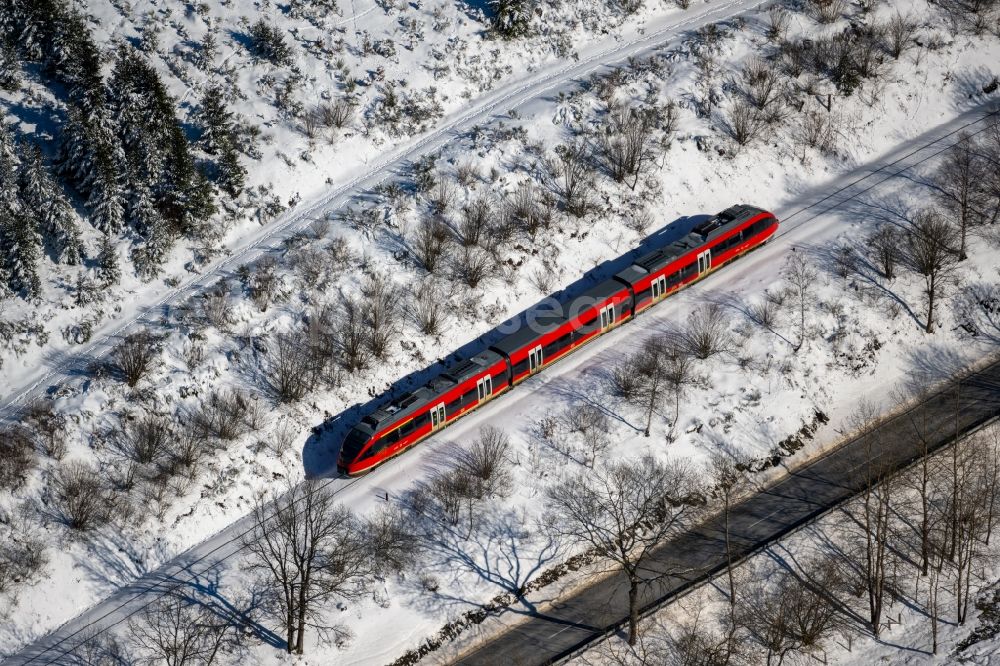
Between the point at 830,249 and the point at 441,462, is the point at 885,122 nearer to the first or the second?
the point at 830,249

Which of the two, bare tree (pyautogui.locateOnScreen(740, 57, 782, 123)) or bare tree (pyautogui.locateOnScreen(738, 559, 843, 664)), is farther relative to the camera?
bare tree (pyautogui.locateOnScreen(740, 57, 782, 123))

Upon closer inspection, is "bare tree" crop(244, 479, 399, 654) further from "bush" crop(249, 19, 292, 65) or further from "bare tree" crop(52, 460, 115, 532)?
"bush" crop(249, 19, 292, 65)

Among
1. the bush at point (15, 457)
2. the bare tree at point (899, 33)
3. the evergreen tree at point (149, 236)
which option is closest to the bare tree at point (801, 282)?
the bare tree at point (899, 33)

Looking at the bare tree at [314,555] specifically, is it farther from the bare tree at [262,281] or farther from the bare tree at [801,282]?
the bare tree at [801,282]

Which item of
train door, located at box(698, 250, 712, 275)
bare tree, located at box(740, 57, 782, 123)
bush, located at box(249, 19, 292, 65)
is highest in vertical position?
bush, located at box(249, 19, 292, 65)

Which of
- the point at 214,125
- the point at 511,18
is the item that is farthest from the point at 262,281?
the point at 511,18

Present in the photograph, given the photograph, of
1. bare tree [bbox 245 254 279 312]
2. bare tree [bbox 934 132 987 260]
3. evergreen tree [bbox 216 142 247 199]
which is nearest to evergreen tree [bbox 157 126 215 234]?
evergreen tree [bbox 216 142 247 199]

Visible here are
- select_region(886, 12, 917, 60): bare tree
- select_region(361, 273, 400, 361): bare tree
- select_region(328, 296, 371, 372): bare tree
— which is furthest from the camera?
select_region(886, 12, 917, 60): bare tree

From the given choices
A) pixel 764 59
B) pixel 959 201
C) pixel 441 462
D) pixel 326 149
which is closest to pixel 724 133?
pixel 764 59
